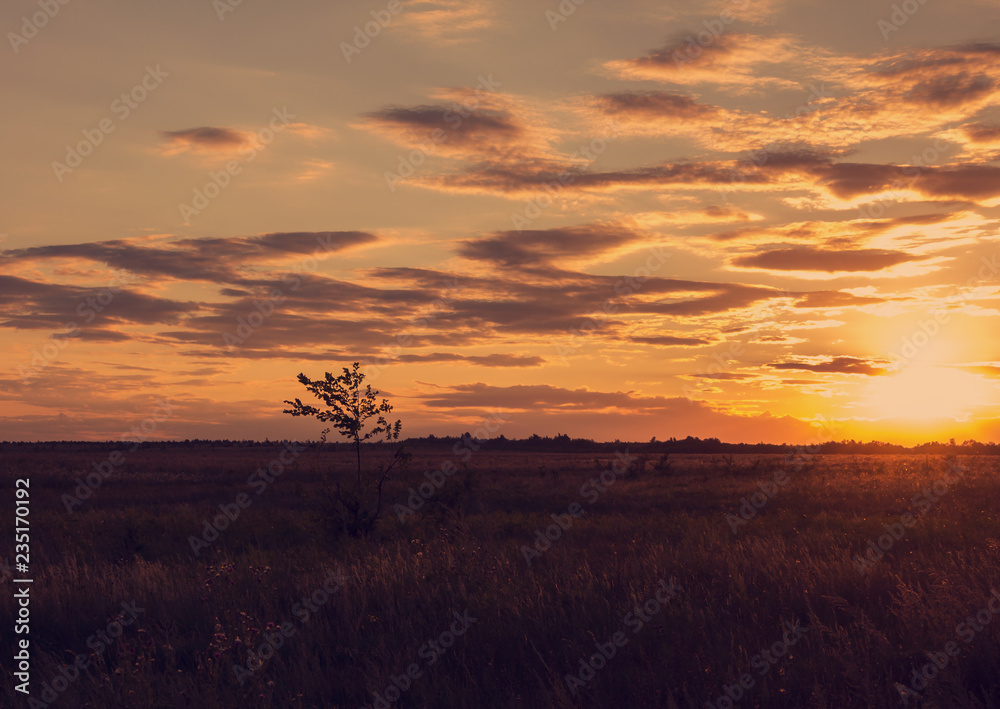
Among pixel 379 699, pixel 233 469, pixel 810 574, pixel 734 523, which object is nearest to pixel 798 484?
pixel 734 523

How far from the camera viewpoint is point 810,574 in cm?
849

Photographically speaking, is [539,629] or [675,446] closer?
[539,629]

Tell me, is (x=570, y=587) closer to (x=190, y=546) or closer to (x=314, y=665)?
(x=314, y=665)

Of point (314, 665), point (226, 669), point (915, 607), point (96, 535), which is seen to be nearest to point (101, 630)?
point (226, 669)

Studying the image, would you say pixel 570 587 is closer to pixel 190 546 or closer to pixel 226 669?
pixel 226 669

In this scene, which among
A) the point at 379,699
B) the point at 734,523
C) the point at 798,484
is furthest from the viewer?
the point at 798,484

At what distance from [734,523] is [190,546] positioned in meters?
14.2

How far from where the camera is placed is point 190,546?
19125 mm

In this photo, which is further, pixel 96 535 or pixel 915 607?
pixel 96 535

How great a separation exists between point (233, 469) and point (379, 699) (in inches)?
1940

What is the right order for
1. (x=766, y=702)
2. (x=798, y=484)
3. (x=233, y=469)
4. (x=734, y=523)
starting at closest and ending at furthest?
(x=766, y=702) → (x=734, y=523) → (x=798, y=484) → (x=233, y=469)

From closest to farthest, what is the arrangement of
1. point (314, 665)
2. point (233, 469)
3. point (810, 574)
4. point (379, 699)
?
point (379, 699), point (314, 665), point (810, 574), point (233, 469)

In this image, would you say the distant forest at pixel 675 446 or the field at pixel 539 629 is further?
the distant forest at pixel 675 446

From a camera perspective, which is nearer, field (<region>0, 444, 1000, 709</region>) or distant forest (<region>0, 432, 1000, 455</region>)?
field (<region>0, 444, 1000, 709</region>)
